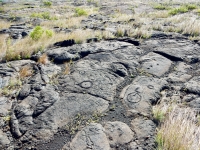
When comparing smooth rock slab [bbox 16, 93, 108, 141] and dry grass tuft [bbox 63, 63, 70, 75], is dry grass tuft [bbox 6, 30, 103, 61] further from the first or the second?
smooth rock slab [bbox 16, 93, 108, 141]

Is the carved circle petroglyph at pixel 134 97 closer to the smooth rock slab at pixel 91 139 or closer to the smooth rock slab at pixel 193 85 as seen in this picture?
the smooth rock slab at pixel 91 139

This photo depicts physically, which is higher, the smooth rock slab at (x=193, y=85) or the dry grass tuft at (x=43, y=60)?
the dry grass tuft at (x=43, y=60)

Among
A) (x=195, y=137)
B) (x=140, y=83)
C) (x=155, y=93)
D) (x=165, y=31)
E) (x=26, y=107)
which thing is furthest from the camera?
(x=165, y=31)

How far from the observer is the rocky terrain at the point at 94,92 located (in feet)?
13.5

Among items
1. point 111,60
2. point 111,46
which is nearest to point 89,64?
point 111,60

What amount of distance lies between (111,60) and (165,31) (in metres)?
4.67

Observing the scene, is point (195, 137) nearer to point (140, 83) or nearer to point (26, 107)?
point (140, 83)

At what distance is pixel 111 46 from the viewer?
8227 mm

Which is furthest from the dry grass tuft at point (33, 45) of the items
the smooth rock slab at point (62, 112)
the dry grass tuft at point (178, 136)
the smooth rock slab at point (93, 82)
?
the dry grass tuft at point (178, 136)

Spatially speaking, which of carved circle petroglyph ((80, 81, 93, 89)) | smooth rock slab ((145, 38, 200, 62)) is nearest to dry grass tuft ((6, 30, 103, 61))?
smooth rock slab ((145, 38, 200, 62))

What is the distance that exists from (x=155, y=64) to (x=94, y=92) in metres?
2.34

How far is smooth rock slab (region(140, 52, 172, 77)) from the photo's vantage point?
21.0ft

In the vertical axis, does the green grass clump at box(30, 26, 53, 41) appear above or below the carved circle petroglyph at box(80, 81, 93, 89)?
above

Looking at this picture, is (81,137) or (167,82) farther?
(167,82)
